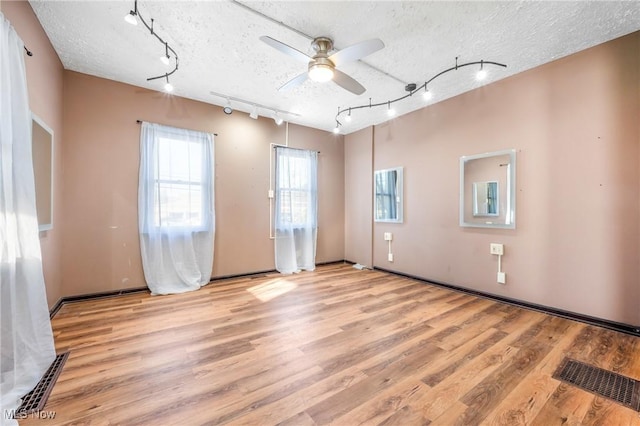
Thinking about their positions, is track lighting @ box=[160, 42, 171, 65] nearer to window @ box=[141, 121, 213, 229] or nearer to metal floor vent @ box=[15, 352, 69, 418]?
window @ box=[141, 121, 213, 229]

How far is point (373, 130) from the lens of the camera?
499cm

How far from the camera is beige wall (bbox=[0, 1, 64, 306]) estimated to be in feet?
6.65

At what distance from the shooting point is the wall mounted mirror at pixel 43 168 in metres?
2.24

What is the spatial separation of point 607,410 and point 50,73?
17.3ft

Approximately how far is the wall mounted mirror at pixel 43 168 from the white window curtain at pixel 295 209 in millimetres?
2831

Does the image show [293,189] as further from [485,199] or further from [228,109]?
[485,199]

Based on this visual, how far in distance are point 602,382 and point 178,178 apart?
475cm

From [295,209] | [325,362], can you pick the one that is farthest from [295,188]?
[325,362]

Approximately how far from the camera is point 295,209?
15.9 feet

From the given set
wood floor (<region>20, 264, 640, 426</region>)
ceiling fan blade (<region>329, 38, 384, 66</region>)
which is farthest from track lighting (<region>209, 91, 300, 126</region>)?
wood floor (<region>20, 264, 640, 426</region>)

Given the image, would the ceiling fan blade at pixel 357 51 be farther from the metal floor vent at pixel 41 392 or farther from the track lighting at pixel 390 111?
the metal floor vent at pixel 41 392

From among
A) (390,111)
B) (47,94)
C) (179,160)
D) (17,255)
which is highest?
(390,111)

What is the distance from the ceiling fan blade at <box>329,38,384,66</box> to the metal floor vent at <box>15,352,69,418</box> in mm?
3087

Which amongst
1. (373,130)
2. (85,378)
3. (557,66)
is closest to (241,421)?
(85,378)
